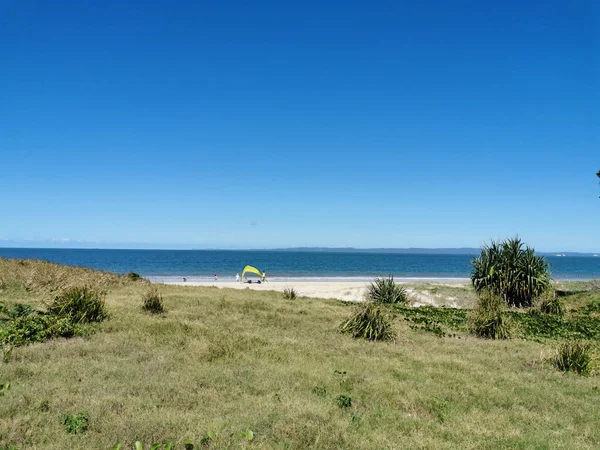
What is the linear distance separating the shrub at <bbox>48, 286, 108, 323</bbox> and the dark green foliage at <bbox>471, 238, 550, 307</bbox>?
23.0 m

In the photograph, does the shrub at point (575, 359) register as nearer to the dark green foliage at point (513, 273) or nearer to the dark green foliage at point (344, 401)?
the dark green foliage at point (344, 401)

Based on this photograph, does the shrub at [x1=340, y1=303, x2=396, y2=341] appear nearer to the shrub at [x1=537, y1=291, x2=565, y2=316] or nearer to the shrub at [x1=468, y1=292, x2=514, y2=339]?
the shrub at [x1=468, y1=292, x2=514, y2=339]

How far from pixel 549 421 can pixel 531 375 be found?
11.1 ft

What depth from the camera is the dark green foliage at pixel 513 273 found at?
2810 centimetres

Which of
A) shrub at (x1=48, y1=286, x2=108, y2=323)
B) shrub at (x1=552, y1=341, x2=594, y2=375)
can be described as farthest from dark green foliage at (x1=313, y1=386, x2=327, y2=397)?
shrub at (x1=48, y1=286, x2=108, y2=323)

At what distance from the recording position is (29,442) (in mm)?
6355

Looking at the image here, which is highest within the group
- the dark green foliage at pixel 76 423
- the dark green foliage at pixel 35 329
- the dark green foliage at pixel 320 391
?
the dark green foliage at pixel 35 329

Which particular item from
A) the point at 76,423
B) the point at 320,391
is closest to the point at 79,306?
the point at 76,423

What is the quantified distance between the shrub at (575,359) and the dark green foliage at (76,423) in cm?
1164

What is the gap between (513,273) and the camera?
28422 mm

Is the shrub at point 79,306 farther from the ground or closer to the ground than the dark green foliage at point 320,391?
farther from the ground

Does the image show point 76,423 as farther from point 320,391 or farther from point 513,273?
point 513,273

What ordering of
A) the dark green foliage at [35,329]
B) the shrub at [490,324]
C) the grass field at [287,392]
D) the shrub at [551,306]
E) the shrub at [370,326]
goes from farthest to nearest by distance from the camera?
1. the shrub at [551,306]
2. the shrub at [490,324]
3. the shrub at [370,326]
4. the dark green foliage at [35,329]
5. the grass field at [287,392]

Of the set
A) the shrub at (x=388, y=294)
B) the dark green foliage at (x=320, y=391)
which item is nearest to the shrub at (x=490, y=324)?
the dark green foliage at (x=320, y=391)
